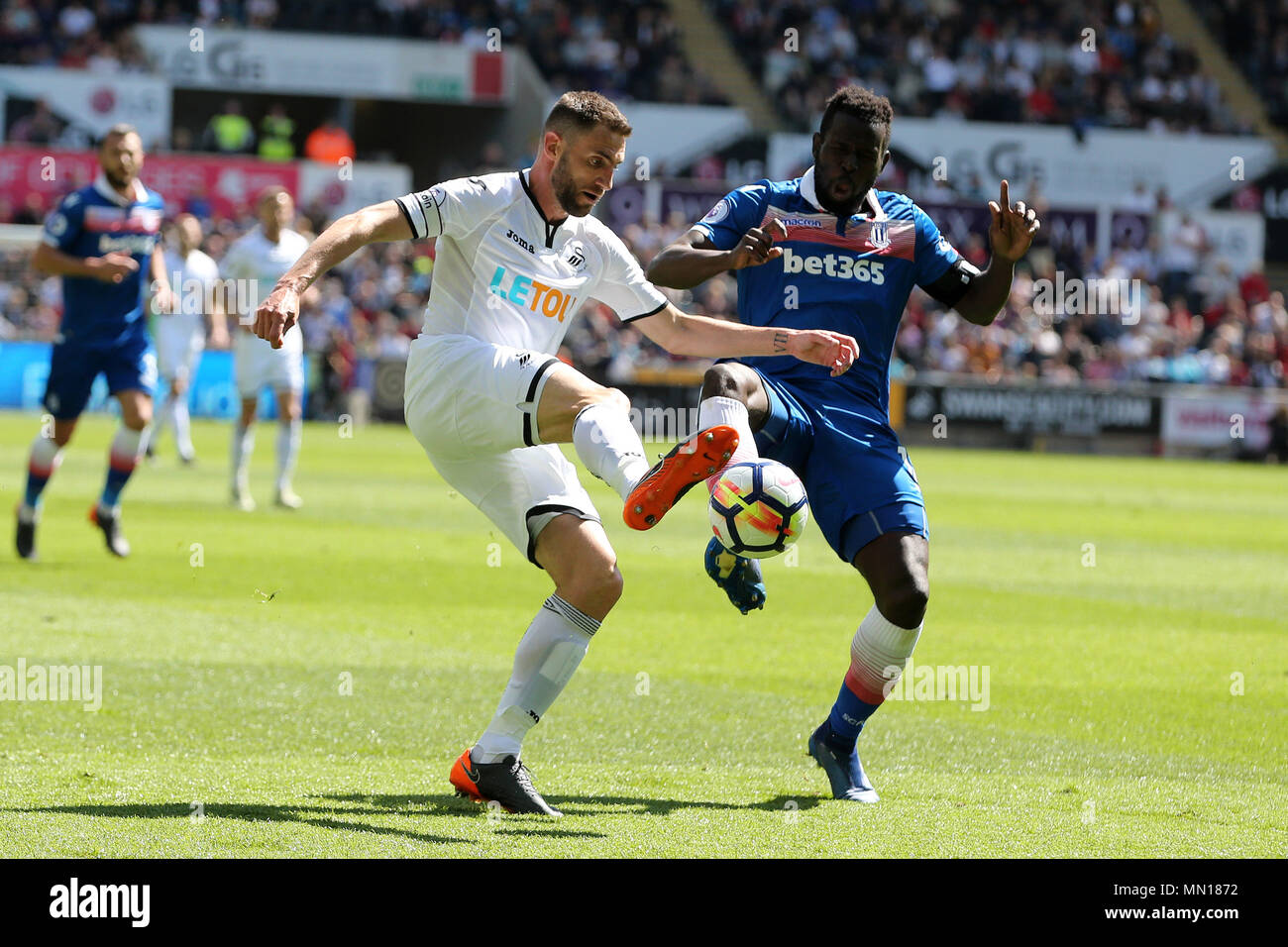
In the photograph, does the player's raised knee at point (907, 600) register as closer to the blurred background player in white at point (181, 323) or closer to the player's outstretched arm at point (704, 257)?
the player's outstretched arm at point (704, 257)

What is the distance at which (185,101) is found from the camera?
37938mm

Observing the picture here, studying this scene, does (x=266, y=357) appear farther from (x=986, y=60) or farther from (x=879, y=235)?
(x=986, y=60)

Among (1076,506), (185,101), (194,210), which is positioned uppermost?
(185,101)

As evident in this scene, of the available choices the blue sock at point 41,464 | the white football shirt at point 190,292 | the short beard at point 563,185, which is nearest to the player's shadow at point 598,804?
the short beard at point 563,185

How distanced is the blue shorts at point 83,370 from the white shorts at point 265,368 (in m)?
3.49

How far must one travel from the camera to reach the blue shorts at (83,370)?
439 inches

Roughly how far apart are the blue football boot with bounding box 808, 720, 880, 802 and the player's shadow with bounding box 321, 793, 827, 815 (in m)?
0.15

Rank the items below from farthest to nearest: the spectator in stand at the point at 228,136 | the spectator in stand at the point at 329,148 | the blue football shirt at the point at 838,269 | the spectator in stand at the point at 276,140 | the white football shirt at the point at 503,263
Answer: the spectator in stand at the point at 276,140, the spectator in stand at the point at 329,148, the spectator in stand at the point at 228,136, the blue football shirt at the point at 838,269, the white football shirt at the point at 503,263

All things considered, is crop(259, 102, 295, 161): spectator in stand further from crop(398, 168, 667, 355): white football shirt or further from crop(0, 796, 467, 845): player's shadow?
crop(0, 796, 467, 845): player's shadow

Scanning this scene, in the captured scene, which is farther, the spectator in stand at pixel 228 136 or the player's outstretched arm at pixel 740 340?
the spectator in stand at pixel 228 136

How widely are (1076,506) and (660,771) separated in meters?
13.7

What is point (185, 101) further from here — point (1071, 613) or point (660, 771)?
point (660, 771)
